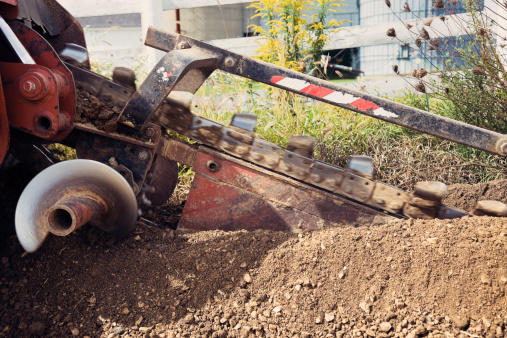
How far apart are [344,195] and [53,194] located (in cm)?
146

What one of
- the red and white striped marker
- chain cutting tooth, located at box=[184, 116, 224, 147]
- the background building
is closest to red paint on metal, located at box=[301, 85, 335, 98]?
the red and white striped marker

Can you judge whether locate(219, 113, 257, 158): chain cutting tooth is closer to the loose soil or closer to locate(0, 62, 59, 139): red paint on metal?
the loose soil

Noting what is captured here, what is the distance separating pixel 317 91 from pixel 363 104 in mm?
246

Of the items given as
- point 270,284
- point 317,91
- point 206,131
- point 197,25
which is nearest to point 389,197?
point 317,91

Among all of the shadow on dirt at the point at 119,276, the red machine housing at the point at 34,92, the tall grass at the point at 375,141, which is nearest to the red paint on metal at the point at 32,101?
the red machine housing at the point at 34,92

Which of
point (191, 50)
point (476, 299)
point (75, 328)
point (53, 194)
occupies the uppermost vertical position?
point (191, 50)

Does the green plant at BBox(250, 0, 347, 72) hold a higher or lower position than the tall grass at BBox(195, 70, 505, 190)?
higher

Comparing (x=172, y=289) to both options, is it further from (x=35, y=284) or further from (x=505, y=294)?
(x=505, y=294)

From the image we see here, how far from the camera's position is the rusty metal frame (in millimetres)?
2250

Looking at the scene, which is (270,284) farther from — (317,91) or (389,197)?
(317,91)

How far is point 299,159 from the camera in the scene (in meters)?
2.47

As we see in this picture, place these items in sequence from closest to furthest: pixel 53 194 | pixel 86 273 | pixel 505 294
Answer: pixel 505 294 < pixel 53 194 < pixel 86 273

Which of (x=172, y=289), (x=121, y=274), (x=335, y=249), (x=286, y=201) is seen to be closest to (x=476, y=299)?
(x=335, y=249)

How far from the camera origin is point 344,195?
2467mm
